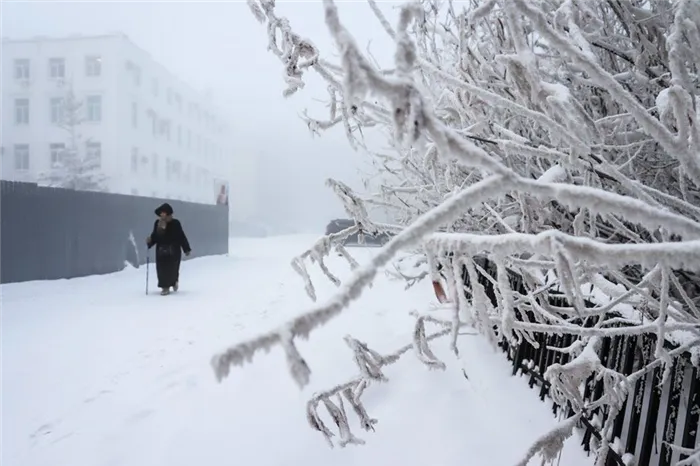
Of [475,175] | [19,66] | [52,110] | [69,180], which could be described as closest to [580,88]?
[475,175]

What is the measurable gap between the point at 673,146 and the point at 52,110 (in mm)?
45843

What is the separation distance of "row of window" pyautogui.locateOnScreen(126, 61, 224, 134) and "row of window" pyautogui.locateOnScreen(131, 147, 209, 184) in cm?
584

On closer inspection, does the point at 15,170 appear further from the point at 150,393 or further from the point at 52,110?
the point at 150,393

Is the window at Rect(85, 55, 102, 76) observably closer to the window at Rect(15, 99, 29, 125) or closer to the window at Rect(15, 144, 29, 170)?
the window at Rect(15, 99, 29, 125)

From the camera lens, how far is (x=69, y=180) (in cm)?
3416

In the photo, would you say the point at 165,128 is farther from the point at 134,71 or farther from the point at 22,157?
the point at 22,157

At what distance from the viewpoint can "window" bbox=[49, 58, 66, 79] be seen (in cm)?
3797

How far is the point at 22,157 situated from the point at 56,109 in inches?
188

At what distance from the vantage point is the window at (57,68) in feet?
125

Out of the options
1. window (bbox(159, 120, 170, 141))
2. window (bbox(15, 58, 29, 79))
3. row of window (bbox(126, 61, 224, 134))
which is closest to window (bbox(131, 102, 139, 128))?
row of window (bbox(126, 61, 224, 134))

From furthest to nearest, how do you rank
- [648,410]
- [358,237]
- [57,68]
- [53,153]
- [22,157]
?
[57,68], [22,157], [53,153], [358,237], [648,410]

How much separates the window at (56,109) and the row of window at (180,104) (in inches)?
243

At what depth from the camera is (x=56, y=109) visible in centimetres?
3784

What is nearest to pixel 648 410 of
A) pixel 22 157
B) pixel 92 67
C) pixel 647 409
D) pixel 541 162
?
pixel 647 409
